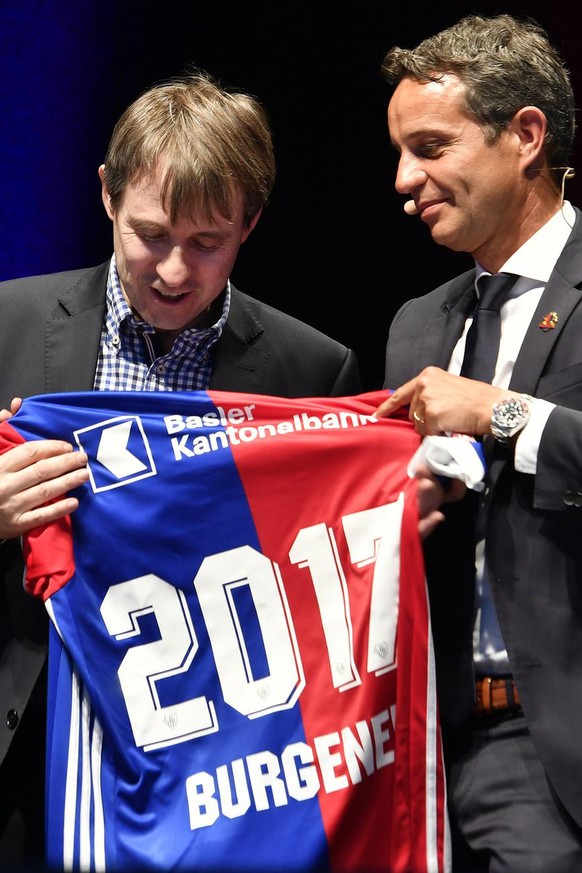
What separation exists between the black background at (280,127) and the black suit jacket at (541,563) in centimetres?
135

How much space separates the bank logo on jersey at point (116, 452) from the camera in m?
2.09

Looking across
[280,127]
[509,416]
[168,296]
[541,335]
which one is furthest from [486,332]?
[280,127]

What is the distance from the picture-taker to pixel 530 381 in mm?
2084

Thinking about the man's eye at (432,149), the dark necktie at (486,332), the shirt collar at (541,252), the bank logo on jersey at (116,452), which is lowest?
the bank logo on jersey at (116,452)

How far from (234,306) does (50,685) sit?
875 millimetres

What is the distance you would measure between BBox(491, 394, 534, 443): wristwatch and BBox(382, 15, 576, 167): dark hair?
565 millimetres

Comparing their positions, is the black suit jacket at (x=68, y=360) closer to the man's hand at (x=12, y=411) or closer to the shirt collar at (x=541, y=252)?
the man's hand at (x=12, y=411)

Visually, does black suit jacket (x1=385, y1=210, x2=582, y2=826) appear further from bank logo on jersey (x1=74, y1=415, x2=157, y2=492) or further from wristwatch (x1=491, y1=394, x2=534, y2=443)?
bank logo on jersey (x1=74, y1=415, x2=157, y2=492)

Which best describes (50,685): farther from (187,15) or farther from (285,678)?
(187,15)

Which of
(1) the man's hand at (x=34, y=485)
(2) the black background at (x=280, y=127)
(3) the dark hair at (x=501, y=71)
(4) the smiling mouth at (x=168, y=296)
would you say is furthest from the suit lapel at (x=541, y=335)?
(2) the black background at (x=280, y=127)

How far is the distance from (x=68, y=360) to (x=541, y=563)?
96cm

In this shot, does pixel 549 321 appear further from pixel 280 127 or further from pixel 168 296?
pixel 280 127

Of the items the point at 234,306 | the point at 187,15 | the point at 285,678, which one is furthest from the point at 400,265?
the point at 285,678

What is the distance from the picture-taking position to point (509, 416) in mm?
1992
